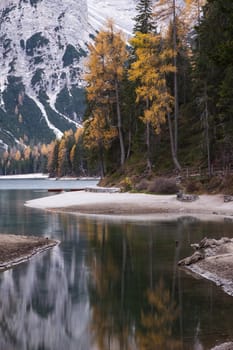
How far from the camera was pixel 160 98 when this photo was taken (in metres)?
49.0

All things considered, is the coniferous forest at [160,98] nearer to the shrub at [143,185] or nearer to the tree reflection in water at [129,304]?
the shrub at [143,185]

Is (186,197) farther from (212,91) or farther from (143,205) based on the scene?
(212,91)

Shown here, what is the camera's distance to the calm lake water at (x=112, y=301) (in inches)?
473

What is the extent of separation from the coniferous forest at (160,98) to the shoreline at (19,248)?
62.3 feet

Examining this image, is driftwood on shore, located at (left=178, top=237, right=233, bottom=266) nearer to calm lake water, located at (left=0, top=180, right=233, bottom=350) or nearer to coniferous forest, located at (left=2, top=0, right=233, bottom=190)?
calm lake water, located at (left=0, top=180, right=233, bottom=350)

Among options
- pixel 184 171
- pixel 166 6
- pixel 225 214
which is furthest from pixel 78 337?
pixel 166 6

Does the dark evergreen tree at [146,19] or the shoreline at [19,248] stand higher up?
the dark evergreen tree at [146,19]

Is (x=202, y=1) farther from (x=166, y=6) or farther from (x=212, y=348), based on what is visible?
(x=212, y=348)

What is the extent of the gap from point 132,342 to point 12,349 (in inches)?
104

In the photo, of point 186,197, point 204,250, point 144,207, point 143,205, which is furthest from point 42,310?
point 186,197

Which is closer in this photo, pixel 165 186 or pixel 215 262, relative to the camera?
pixel 215 262

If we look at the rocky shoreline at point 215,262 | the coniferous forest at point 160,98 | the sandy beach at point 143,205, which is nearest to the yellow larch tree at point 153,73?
the coniferous forest at point 160,98

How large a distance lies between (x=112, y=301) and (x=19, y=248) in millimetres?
8397

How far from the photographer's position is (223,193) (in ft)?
128
